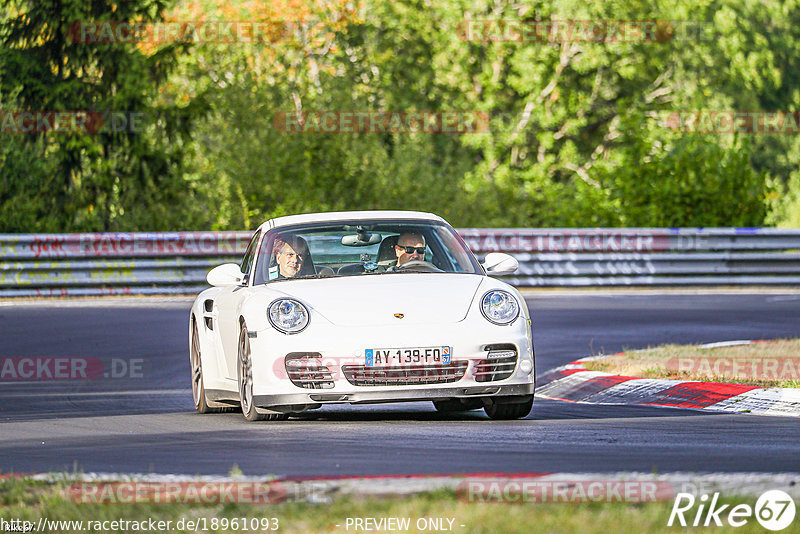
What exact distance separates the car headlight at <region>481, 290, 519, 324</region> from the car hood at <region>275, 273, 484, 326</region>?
0.34ft

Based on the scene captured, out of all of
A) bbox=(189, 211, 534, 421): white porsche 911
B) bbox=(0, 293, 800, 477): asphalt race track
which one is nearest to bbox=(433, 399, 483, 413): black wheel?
bbox=(0, 293, 800, 477): asphalt race track

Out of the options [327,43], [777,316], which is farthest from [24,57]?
[327,43]

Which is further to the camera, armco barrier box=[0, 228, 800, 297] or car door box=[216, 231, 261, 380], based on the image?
armco barrier box=[0, 228, 800, 297]

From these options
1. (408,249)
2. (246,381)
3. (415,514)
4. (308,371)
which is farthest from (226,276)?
(415,514)

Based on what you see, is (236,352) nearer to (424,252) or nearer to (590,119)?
(424,252)

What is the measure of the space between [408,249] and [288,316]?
1.39m

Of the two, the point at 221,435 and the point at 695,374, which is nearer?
the point at 221,435

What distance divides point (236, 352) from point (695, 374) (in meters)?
3.91

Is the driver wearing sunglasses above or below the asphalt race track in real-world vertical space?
above

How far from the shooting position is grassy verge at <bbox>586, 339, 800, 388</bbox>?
11930 millimetres

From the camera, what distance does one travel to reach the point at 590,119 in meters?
49.5

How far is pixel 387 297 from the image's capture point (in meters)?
9.72

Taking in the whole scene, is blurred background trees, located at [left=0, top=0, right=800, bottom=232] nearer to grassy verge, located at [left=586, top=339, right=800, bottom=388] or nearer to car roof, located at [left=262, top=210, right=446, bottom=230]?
grassy verge, located at [left=586, top=339, right=800, bottom=388]

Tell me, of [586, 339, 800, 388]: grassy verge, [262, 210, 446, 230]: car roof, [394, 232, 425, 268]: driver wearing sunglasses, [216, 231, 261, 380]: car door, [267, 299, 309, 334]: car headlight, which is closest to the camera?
[267, 299, 309, 334]: car headlight
